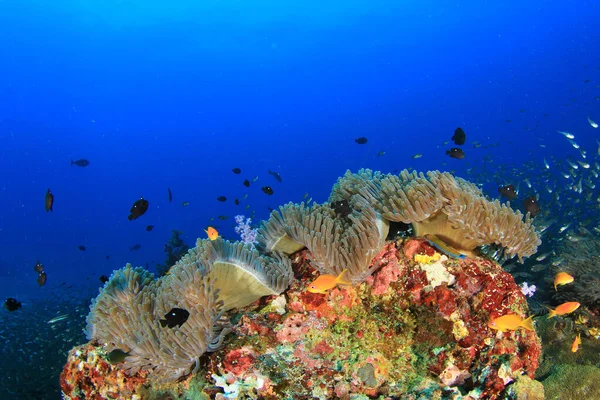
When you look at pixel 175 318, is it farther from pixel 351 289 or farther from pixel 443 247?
pixel 443 247

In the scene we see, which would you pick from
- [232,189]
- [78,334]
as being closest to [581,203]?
[78,334]

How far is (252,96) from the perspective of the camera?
365ft

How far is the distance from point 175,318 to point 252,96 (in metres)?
114

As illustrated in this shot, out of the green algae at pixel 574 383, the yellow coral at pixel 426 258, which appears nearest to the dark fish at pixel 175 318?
the yellow coral at pixel 426 258

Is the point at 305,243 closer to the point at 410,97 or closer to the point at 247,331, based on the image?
the point at 247,331

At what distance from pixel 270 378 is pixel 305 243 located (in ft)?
4.47

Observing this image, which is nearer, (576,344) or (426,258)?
(426,258)

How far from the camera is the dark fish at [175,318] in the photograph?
3184 mm

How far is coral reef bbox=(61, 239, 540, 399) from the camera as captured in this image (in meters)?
3.37

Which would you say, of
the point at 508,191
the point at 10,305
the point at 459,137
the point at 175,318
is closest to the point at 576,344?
the point at 508,191

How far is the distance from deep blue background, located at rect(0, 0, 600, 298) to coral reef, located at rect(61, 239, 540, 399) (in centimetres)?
6966

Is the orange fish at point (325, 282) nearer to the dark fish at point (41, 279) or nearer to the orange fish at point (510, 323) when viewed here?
the orange fish at point (510, 323)

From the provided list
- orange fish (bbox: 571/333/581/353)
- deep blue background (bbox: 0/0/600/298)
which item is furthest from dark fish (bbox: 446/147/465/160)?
deep blue background (bbox: 0/0/600/298)

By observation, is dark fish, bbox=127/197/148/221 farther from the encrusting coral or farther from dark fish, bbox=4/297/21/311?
the encrusting coral
